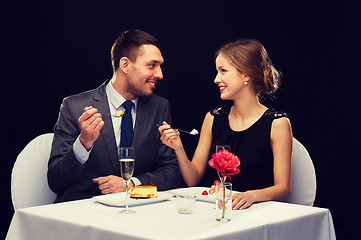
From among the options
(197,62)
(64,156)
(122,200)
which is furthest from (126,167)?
(197,62)

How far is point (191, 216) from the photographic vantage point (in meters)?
1.82

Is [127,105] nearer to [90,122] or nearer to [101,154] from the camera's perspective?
[101,154]

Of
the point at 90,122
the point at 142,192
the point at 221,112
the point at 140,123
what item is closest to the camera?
the point at 142,192

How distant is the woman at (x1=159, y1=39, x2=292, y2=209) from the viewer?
2.72 meters

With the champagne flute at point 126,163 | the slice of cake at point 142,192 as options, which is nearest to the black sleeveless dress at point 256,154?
the slice of cake at point 142,192

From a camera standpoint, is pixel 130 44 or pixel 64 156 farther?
pixel 130 44

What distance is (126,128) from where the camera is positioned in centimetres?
286

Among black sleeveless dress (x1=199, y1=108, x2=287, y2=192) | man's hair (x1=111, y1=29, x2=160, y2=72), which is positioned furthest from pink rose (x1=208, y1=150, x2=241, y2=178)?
man's hair (x1=111, y1=29, x2=160, y2=72)

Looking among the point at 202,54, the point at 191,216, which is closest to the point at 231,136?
the point at 191,216

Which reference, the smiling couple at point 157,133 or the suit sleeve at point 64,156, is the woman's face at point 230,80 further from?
the suit sleeve at point 64,156

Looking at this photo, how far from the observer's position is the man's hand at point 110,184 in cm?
252

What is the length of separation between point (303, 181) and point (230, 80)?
0.69 m

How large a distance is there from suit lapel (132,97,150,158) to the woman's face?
18.5 inches

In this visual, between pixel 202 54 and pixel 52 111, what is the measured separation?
4.28 ft
